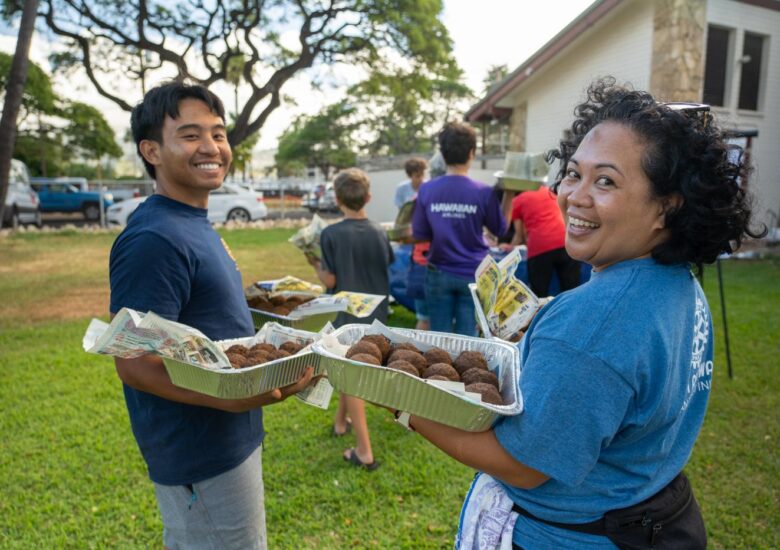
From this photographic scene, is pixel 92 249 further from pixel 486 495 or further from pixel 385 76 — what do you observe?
pixel 486 495

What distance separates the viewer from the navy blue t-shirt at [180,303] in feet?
5.44

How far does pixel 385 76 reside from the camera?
15.7 m

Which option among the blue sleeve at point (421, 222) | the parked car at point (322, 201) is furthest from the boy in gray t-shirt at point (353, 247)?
the parked car at point (322, 201)

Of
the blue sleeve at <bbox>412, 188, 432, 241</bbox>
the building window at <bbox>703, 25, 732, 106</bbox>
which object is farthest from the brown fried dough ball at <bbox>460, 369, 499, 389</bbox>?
the building window at <bbox>703, 25, 732, 106</bbox>

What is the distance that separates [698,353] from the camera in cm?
123

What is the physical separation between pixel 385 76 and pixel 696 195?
15641 millimetres

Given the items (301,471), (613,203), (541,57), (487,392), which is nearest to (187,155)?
(487,392)

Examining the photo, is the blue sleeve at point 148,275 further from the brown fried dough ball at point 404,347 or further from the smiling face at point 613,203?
the smiling face at point 613,203

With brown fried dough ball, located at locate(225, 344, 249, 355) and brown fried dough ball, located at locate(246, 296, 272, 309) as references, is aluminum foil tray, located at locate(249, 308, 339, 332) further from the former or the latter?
brown fried dough ball, located at locate(225, 344, 249, 355)

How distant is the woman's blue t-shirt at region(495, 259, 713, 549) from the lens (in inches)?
41.0

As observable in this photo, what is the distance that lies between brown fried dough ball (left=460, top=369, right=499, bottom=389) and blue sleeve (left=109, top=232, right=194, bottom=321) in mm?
923

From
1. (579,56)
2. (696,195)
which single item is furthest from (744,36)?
(696,195)

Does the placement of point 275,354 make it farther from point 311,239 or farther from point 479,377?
point 311,239

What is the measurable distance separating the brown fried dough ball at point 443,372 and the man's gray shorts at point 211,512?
0.89 m
